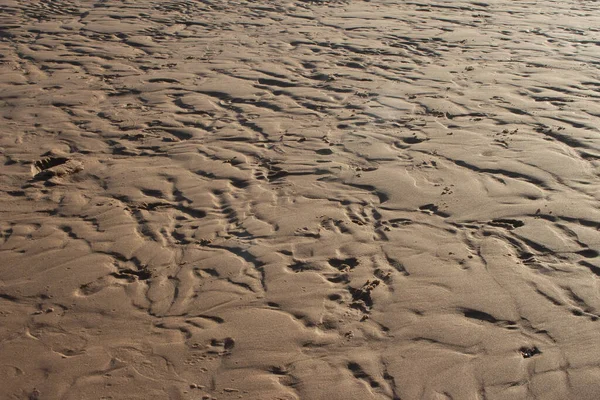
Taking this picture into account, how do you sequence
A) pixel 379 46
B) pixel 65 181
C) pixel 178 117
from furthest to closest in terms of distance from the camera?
pixel 379 46 → pixel 178 117 → pixel 65 181

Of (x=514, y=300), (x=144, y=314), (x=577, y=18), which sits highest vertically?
(x=577, y=18)

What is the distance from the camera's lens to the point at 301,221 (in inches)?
172

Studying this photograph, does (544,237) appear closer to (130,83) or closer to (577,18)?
(130,83)

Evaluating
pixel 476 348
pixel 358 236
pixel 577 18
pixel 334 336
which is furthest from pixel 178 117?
pixel 577 18

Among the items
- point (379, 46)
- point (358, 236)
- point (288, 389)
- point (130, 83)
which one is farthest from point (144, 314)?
point (379, 46)

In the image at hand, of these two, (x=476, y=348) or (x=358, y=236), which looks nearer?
(x=476, y=348)

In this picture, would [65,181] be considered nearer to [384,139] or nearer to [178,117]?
[178,117]

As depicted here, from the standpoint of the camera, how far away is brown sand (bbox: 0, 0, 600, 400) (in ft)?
10.5

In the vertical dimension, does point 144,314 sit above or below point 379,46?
below

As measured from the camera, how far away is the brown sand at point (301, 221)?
10.5 ft

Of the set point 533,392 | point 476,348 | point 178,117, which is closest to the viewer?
point 533,392

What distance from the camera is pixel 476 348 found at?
324 cm

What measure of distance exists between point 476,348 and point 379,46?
5338mm

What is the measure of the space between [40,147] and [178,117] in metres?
1.16
